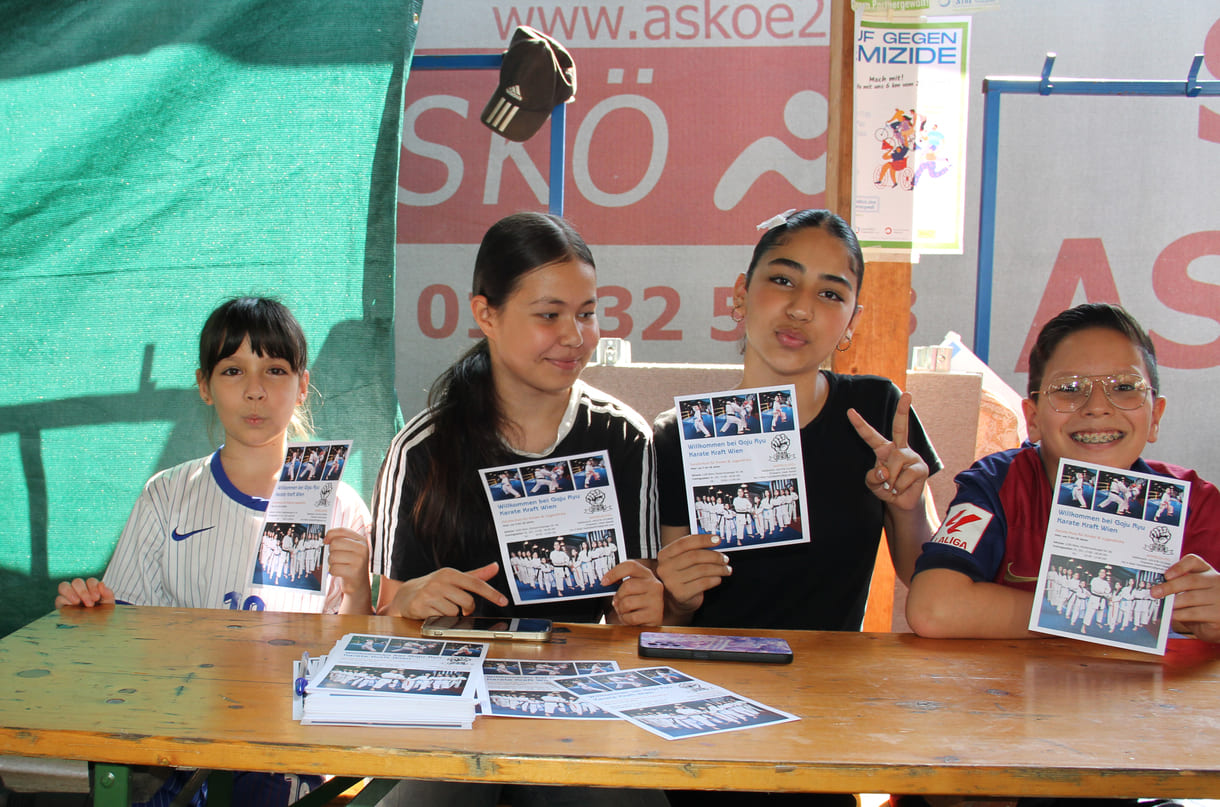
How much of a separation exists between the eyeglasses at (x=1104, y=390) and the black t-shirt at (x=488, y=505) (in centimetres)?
87

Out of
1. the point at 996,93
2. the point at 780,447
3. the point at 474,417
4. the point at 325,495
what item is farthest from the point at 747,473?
the point at 996,93

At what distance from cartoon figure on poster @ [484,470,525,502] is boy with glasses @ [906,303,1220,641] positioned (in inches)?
31.2

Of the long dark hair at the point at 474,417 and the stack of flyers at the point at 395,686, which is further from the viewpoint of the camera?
the long dark hair at the point at 474,417

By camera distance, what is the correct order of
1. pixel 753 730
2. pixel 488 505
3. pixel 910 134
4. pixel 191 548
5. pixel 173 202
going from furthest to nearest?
pixel 173 202 < pixel 910 134 < pixel 191 548 < pixel 488 505 < pixel 753 730

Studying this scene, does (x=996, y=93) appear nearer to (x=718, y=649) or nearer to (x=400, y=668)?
(x=718, y=649)

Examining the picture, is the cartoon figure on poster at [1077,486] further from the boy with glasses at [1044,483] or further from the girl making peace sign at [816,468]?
the girl making peace sign at [816,468]

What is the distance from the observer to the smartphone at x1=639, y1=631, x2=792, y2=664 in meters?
1.53

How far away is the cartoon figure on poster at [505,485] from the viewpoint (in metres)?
1.77

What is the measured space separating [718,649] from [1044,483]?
0.82 metres

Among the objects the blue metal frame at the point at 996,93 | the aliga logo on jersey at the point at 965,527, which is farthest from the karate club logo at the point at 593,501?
the blue metal frame at the point at 996,93

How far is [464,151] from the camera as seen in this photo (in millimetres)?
5816

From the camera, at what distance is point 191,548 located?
2.20 metres

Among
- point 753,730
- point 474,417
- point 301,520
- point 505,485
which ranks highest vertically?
point 474,417

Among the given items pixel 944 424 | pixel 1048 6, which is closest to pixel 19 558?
pixel 944 424
